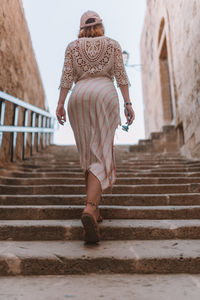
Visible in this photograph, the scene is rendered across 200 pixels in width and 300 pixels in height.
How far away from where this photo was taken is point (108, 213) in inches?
75.8

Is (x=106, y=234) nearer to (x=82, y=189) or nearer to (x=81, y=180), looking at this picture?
(x=82, y=189)

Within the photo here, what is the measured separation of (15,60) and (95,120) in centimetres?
280

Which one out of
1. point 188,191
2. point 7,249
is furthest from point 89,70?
point 188,191

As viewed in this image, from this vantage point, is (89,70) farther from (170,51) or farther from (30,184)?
(170,51)

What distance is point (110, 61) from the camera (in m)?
1.70

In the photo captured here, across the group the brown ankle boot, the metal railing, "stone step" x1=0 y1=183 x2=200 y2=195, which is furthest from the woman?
the metal railing

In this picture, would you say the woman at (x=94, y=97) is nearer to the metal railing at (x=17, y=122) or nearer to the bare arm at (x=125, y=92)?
the bare arm at (x=125, y=92)

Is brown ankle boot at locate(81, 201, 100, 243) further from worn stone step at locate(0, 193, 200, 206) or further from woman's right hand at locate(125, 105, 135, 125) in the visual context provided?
worn stone step at locate(0, 193, 200, 206)

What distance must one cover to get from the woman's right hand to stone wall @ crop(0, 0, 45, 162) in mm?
2041

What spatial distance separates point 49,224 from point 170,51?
19.7 ft

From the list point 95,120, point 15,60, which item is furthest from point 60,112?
point 15,60

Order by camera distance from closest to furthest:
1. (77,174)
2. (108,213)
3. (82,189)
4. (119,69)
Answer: (119,69), (108,213), (82,189), (77,174)

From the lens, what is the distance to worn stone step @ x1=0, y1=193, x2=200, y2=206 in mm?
2207

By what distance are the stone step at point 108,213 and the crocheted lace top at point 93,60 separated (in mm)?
880
